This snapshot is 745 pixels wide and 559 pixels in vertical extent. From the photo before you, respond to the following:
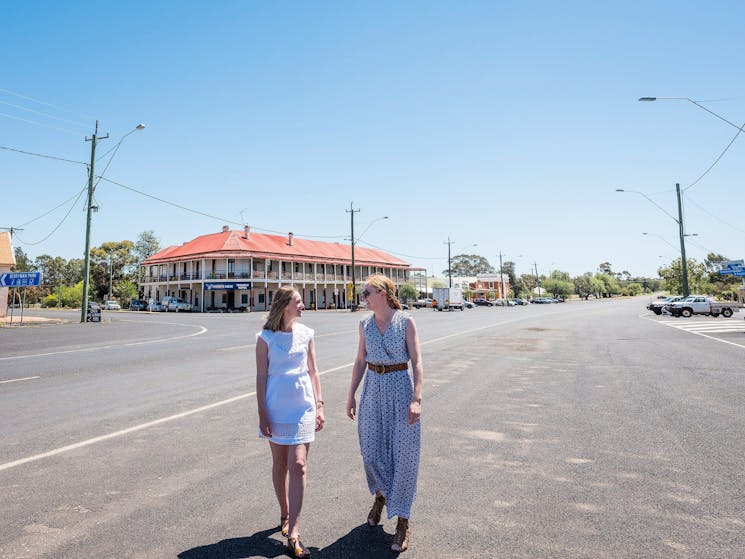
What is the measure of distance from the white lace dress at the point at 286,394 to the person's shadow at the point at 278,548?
2.02 feet

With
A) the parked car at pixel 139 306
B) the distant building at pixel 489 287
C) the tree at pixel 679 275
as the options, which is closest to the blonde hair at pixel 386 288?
the parked car at pixel 139 306

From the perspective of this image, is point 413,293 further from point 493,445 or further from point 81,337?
point 493,445

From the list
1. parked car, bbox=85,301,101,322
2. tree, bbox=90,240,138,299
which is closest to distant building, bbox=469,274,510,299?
tree, bbox=90,240,138,299

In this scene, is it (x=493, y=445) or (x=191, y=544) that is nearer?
(x=191, y=544)

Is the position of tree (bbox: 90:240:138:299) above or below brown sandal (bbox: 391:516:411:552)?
above

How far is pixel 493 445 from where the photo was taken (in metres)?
4.85

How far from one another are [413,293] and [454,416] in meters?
65.7

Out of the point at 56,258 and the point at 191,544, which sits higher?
the point at 56,258

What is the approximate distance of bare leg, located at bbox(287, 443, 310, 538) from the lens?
9.57ft

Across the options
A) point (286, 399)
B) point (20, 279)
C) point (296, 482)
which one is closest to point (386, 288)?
point (286, 399)

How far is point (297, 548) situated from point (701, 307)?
3869cm

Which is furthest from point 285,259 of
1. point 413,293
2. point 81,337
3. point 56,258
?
point 56,258

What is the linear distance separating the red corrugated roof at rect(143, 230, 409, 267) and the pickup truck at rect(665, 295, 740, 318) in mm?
42032

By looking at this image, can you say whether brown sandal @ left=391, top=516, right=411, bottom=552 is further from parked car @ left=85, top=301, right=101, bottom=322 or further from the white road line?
parked car @ left=85, top=301, right=101, bottom=322
